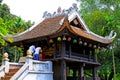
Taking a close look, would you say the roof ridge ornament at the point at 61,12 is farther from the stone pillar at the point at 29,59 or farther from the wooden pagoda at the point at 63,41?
the stone pillar at the point at 29,59

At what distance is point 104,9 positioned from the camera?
78.9 ft

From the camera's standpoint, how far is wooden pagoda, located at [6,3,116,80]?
12586 mm

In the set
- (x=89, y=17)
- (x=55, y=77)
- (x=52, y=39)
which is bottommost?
(x=55, y=77)

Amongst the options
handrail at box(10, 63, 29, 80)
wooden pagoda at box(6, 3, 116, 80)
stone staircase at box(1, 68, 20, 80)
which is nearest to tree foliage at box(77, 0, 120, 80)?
wooden pagoda at box(6, 3, 116, 80)

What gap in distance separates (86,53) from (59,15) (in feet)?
8.95

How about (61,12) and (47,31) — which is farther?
(61,12)

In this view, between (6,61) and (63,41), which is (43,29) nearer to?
(63,41)

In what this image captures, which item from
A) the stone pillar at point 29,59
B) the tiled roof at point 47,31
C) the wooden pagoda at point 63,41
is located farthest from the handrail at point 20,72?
the tiled roof at point 47,31

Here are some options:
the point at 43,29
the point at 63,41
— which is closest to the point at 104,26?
the point at 43,29

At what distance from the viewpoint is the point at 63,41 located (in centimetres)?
1300

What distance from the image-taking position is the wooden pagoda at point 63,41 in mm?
12586

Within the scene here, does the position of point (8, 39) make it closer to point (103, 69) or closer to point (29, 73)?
point (29, 73)

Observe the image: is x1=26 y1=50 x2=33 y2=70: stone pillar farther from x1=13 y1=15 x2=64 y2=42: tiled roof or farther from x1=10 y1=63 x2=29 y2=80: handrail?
x1=13 y1=15 x2=64 y2=42: tiled roof

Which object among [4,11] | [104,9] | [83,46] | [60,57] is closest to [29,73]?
[60,57]
